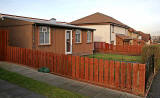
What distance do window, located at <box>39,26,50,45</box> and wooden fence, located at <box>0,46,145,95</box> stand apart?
125 inches

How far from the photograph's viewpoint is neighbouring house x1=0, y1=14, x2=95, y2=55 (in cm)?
1210

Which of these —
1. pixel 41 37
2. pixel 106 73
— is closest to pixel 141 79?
pixel 106 73

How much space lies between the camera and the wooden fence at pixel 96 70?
5707mm

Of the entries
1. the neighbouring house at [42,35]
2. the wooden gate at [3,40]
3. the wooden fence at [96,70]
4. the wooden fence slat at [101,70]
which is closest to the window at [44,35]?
the neighbouring house at [42,35]

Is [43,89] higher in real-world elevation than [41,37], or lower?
lower

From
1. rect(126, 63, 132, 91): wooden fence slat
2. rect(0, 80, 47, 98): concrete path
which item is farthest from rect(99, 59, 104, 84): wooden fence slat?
rect(0, 80, 47, 98): concrete path

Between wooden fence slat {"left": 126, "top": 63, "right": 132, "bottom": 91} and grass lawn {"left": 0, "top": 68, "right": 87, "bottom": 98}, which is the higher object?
Result: wooden fence slat {"left": 126, "top": 63, "right": 132, "bottom": 91}

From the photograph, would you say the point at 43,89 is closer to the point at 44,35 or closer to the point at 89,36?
the point at 44,35

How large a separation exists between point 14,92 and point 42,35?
8299 mm

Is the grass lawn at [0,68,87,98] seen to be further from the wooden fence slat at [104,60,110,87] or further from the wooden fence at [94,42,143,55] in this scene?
the wooden fence at [94,42,143,55]

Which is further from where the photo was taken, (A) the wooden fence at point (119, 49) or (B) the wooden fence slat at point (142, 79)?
(A) the wooden fence at point (119, 49)

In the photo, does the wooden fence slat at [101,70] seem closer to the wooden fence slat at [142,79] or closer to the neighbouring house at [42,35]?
the wooden fence slat at [142,79]

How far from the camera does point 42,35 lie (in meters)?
12.9

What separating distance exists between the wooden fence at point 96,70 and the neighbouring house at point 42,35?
2810 millimetres
